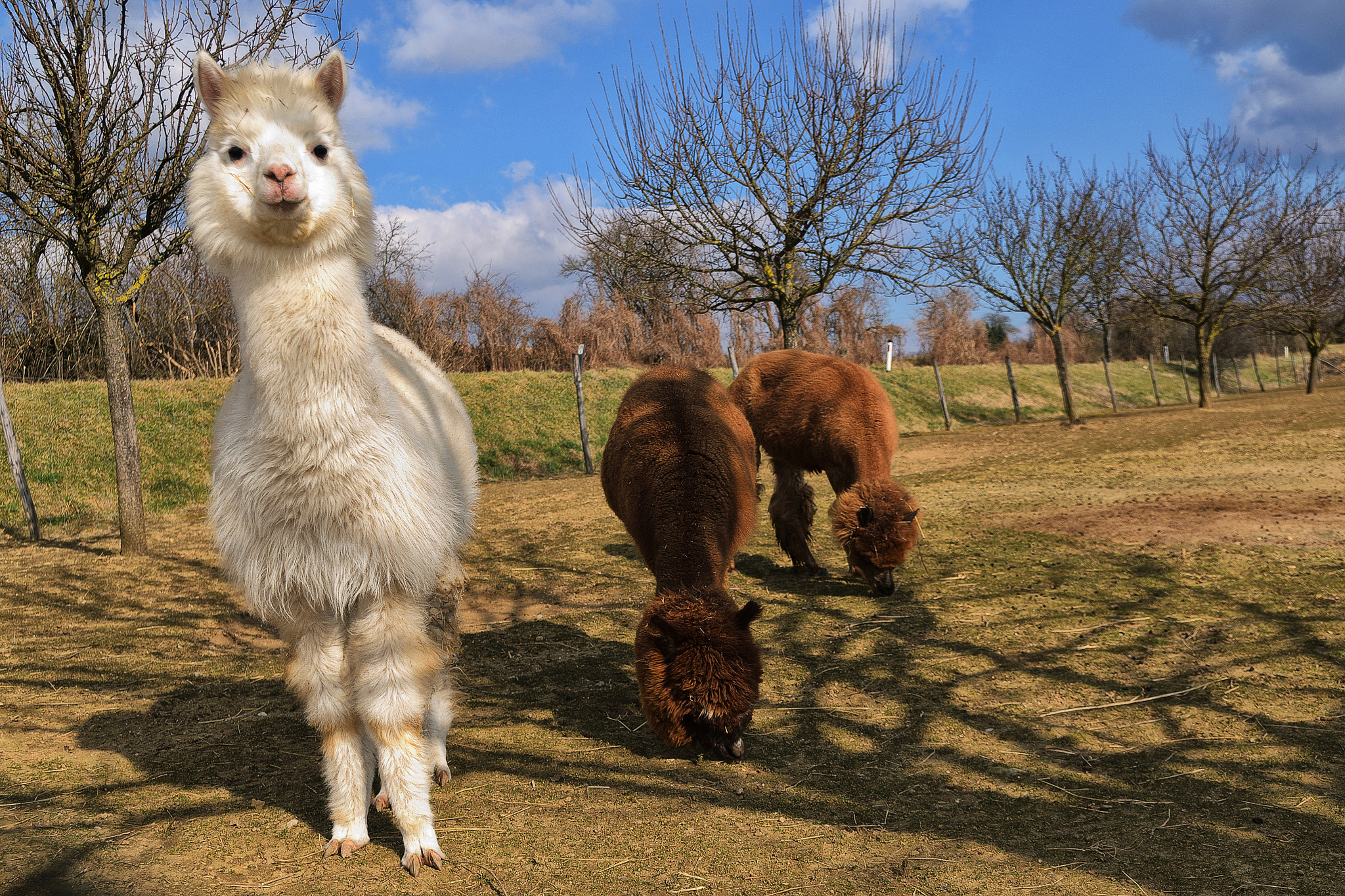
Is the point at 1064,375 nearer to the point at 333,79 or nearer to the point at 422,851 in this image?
the point at 333,79

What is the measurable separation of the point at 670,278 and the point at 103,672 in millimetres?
9175

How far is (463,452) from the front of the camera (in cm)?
400

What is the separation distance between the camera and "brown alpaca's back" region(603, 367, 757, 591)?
3693 millimetres

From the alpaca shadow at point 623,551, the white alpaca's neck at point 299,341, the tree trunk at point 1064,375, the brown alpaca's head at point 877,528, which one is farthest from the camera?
the tree trunk at point 1064,375

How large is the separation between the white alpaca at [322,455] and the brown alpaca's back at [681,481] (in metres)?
1.17

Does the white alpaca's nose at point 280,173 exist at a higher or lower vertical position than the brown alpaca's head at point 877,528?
higher

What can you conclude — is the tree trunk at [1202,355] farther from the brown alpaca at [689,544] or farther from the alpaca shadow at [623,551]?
the brown alpaca at [689,544]

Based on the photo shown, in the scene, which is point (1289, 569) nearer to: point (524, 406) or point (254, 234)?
point (254, 234)

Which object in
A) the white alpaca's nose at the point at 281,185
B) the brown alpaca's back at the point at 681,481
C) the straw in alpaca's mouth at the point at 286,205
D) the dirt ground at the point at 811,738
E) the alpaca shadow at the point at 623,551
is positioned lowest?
the dirt ground at the point at 811,738

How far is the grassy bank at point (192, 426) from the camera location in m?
11.8

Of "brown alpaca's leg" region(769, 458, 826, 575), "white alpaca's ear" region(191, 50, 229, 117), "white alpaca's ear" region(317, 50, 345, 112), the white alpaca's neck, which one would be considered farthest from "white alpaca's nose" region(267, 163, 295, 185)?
"brown alpaca's leg" region(769, 458, 826, 575)

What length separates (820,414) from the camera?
22.9 ft

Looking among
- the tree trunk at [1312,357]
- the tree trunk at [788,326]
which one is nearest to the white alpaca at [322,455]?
the tree trunk at [788,326]

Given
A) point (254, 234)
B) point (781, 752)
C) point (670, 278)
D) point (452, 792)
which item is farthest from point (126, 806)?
point (670, 278)
